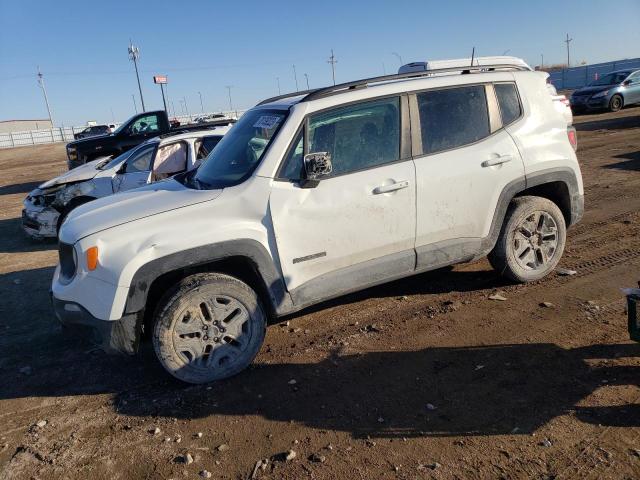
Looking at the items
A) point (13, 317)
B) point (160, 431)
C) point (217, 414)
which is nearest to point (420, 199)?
point (217, 414)

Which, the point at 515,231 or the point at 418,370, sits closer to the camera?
the point at 418,370

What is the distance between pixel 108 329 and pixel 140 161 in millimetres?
5998

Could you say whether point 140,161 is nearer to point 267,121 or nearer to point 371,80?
point 267,121

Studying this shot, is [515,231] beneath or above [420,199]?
beneath

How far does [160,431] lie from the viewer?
336 cm

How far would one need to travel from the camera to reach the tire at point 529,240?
15.8 ft

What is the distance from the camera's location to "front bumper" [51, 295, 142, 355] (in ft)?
11.6

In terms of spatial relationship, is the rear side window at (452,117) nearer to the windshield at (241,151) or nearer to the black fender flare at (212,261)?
the windshield at (241,151)

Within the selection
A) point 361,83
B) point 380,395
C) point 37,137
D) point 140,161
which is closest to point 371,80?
point 361,83

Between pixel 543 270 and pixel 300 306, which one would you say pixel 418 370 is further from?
pixel 543 270

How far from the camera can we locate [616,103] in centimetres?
2153

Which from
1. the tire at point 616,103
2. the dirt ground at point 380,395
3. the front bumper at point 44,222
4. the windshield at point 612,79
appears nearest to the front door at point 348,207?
the dirt ground at point 380,395

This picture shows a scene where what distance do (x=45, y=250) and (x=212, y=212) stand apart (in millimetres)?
6043

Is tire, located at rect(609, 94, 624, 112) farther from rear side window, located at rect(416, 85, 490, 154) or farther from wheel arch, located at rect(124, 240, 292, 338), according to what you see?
wheel arch, located at rect(124, 240, 292, 338)
